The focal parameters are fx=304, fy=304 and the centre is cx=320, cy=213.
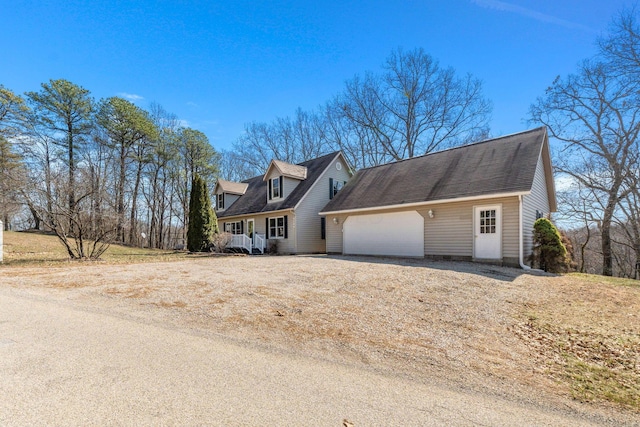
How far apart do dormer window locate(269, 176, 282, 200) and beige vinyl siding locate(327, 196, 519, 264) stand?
8.93 metres

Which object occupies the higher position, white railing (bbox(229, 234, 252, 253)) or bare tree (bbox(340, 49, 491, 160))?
bare tree (bbox(340, 49, 491, 160))

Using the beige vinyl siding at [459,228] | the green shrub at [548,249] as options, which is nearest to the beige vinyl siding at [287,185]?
the beige vinyl siding at [459,228]

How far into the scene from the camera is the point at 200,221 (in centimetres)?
1872

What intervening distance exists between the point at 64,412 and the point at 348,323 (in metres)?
3.27

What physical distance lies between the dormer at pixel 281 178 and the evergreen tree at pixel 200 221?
388cm

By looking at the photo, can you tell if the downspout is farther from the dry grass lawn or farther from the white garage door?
the white garage door

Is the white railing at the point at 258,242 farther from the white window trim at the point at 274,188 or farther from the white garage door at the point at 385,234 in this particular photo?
the white garage door at the point at 385,234

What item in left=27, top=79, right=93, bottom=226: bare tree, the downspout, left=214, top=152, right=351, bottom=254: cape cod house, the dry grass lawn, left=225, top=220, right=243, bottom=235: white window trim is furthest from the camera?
left=27, top=79, right=93, bottom=226: bare tree

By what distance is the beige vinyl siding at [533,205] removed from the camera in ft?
35.3

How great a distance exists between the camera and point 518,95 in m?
18.2

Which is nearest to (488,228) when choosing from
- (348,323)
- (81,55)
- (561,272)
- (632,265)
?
(561,272)

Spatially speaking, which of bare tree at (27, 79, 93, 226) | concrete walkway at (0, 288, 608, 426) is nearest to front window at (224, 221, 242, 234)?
bare tree at (27, 79, 93, 226)

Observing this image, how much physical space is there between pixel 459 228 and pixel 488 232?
1.01 m

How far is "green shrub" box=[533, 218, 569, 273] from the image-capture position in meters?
10.3
